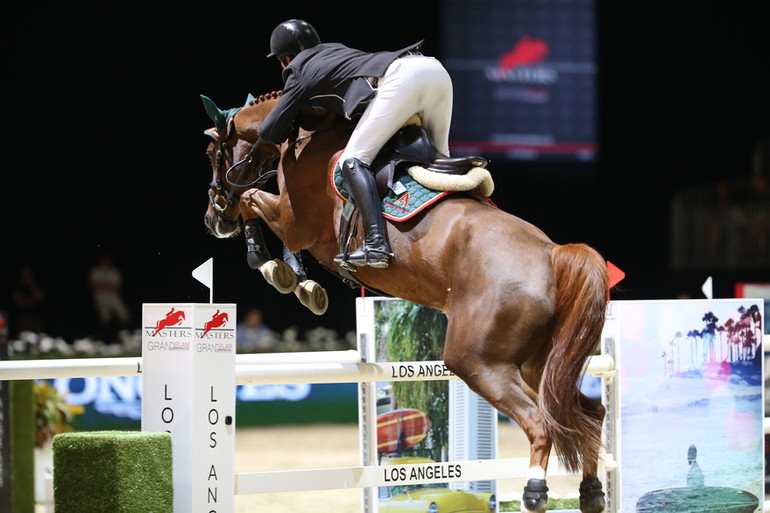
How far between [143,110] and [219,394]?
293 inches

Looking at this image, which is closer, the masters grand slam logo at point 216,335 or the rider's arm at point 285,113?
the masters grand slam logo at point 216,335

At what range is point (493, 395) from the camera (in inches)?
144

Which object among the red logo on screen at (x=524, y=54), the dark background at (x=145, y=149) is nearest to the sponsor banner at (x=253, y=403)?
the dark background at (x=145, y=149)

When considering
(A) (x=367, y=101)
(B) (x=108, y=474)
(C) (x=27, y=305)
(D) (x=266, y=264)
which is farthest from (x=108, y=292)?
(B) (x=108, y=474)

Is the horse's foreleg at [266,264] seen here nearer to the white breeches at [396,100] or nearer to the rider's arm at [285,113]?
the rider's arm at [285,113]

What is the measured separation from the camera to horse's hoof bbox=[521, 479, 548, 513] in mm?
3475

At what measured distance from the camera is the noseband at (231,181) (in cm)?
482

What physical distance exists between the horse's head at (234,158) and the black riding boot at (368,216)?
0.83 meters

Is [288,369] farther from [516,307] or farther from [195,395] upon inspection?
[516,307]

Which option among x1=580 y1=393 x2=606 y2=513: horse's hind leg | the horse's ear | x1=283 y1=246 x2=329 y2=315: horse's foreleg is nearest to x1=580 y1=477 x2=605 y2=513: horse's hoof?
x1=580 y1=393 x2=606 y2=513: horse's hind leg

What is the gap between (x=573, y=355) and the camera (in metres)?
3.59

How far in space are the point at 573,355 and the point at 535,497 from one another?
52 cm

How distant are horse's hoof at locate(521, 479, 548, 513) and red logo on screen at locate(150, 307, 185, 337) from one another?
141 centimetres

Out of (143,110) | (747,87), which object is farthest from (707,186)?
(143,110)
